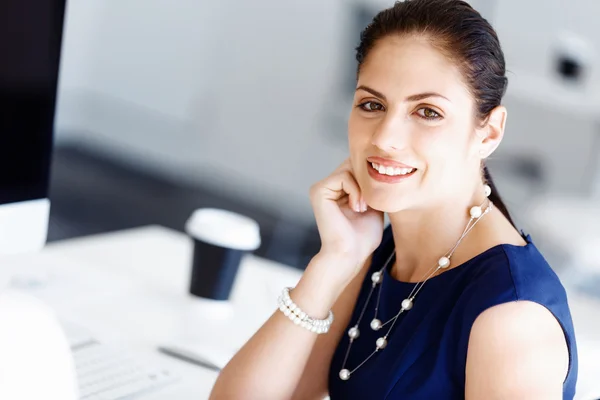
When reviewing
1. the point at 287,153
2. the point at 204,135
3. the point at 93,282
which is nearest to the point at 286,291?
the point at 93,282

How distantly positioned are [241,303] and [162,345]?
0.31 m

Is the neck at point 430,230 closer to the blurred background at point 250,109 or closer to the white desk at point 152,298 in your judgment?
the white desk at point 152,298

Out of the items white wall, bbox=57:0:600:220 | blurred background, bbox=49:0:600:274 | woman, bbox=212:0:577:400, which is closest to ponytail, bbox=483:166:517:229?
woman, bbox=212:0:577:400

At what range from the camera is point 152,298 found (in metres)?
1.57

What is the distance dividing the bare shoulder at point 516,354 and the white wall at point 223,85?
11.7 feet

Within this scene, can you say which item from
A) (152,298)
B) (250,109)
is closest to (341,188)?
(152,298)

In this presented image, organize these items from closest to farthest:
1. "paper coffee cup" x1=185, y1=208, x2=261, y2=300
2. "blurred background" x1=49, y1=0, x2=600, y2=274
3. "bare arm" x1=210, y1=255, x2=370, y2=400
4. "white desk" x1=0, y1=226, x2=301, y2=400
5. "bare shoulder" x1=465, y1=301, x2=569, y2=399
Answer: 1. "bare shoulder" x1=465, y1=301, x2=569, y2=399
2. "bare arm" x1=210, y1=255, x2=370, y2=400
3. "white desk" x1=0, y1=226, x2=301, y2=400
4. "paper coffee cup" x1=185, y1=208, x2=261, y2=300
5. "blurred background" x1=49, y1=0, x2=600, y2=274

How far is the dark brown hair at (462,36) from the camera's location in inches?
44.7

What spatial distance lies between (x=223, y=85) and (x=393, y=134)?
4.29m

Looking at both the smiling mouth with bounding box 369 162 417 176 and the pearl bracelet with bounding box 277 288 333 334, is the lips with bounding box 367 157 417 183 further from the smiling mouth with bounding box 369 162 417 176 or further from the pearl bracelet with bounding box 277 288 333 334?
the pearl bracelet with bounding box 277 288 333 334

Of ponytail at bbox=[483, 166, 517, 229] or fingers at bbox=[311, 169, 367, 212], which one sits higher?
ponytail at bbox=[483, 166, 517, 229]

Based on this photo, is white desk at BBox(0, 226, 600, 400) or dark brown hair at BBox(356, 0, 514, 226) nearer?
dark brown hair at BBox(356, 0, 514, 226)

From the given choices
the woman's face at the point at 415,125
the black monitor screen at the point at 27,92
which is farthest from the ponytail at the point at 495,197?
the black monitor screen at the point at 27,92

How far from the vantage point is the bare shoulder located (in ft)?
3.18
